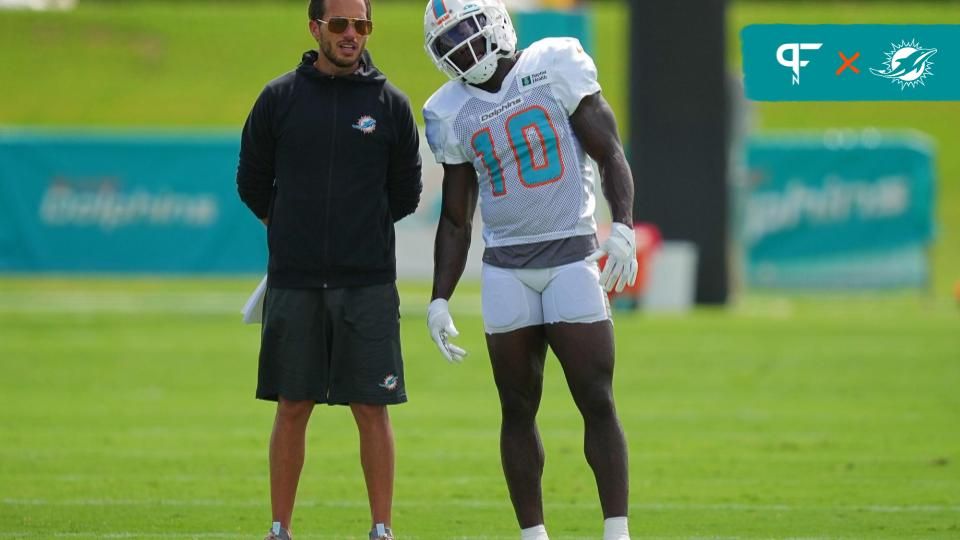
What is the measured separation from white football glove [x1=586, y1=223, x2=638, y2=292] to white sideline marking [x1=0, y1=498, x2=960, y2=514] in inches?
75.5

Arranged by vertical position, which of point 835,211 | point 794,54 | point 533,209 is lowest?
point 533,209

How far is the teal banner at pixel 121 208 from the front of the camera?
20.2 m

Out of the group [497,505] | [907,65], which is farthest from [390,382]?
[907,65]

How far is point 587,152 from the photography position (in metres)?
6.73

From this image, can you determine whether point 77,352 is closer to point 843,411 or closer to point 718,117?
point 843,411

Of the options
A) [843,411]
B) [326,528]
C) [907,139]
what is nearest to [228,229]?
[907,139]

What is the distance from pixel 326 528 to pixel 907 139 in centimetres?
1631

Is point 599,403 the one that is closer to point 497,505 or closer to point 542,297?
point 542,297

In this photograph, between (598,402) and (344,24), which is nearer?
(598,402)

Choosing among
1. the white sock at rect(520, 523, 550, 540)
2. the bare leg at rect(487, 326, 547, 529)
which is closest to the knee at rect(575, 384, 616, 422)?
the bare leg at rect(487, 326, 547, 529)

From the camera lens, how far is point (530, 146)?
6.68 metres

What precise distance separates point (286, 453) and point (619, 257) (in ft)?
4.80

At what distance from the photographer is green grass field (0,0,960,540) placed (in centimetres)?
801

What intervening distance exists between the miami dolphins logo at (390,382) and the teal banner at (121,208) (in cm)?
1350
